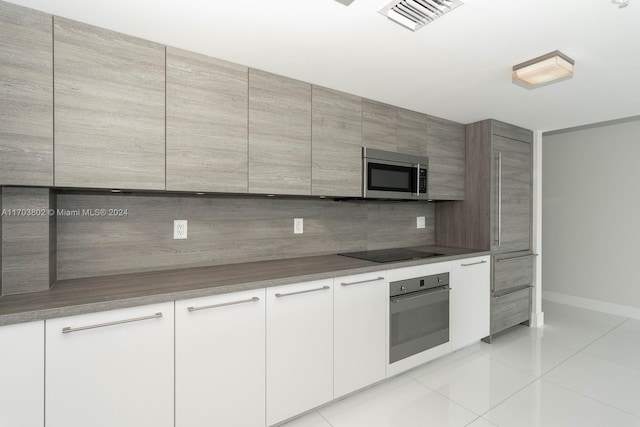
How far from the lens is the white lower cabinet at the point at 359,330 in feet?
6.60

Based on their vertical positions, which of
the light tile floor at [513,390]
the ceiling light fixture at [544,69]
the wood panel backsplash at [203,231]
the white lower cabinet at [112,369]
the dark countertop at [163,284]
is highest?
the ceiling light fixture at [544,69]

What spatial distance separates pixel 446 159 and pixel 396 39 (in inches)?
66.0

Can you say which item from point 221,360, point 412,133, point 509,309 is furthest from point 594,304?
point 221,360

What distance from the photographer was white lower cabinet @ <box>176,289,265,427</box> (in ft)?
4.98

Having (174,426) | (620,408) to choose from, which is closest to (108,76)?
(174,426)

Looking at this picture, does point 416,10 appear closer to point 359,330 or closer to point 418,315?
point 359,330

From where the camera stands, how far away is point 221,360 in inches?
63.2

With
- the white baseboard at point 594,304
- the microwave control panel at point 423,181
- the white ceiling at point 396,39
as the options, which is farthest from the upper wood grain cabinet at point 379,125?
the white baseboard at point 594,304

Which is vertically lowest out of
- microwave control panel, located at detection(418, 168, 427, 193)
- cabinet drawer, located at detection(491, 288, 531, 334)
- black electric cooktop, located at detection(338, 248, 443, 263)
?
cabinet drawer, located at detection(491, 288, 531, 334)

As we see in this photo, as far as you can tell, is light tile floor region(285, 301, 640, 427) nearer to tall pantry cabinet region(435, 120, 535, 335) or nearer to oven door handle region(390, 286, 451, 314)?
tall pantry cabinet region(435, 120, 535, 335)

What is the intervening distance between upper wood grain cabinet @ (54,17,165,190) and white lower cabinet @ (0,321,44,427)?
0.65 meters

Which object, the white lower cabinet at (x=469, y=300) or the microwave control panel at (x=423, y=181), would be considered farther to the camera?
the microwave control panel at (x=423, y=181)

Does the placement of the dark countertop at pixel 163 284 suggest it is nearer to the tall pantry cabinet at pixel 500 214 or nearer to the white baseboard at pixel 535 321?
the tall pantry cabinet at pixel 500 214

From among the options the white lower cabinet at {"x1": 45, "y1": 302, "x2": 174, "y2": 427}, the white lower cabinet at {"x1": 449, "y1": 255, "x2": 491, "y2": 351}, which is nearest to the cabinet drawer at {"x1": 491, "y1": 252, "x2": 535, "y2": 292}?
the white lower cabinet at {"x1": 449, "y1": 255, "x2": 491, "y2": 351}
